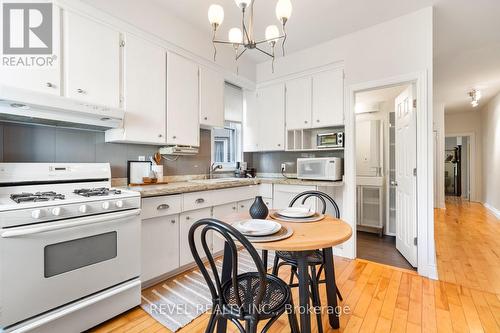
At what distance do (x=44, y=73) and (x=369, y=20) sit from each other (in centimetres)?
313

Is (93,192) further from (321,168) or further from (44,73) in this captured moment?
(321,168)

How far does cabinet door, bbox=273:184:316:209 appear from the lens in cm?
306

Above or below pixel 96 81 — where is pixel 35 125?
below

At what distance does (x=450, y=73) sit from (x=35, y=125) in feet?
19.2

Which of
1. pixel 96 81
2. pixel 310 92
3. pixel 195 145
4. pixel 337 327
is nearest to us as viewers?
pixel 337 327

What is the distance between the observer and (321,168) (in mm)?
3043

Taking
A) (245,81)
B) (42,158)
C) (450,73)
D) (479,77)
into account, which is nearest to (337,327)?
(42,158)

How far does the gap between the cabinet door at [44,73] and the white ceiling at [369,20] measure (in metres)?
1.06

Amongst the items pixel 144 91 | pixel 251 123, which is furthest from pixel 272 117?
pixel 144 91

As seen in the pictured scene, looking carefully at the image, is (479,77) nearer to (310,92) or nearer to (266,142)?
(310,92)

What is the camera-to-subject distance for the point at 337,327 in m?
1.63

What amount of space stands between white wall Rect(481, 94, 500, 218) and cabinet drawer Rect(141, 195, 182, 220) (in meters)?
6.49

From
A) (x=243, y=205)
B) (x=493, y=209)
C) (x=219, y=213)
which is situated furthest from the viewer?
(x=493, y=209)

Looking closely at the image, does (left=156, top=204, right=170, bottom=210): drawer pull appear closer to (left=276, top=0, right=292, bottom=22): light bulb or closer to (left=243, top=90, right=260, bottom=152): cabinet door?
(left=276, top=0, right=292, bottom=22): light bulb
